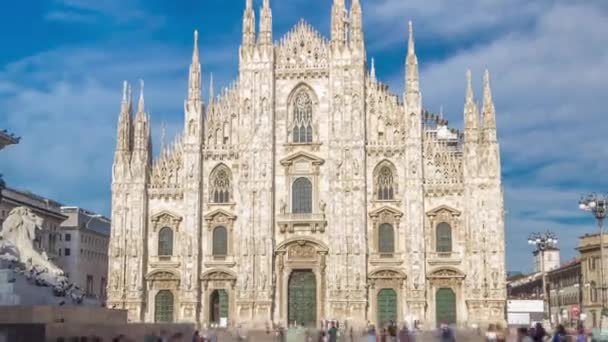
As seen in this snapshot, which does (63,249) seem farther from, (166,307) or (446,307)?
(446,307)

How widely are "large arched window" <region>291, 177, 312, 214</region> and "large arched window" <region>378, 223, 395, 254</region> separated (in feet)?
15.2

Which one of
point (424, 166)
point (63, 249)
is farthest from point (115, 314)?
point (63, 249)

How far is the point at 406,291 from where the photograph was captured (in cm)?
5234

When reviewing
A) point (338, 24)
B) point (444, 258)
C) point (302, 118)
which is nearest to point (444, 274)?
point (444, 258)

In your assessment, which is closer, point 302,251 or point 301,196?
point 302,251

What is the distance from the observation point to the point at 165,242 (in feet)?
183

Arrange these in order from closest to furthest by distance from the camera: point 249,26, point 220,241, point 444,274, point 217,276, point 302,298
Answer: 1. point 444,274
2. point 302,298
3. point 217,276
4. point 220,241
5. point 249,26

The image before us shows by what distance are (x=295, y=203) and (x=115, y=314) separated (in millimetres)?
25177

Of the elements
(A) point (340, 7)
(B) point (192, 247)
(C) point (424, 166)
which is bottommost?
(B) point (192, 247)

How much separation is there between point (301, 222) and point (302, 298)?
15.6 feet

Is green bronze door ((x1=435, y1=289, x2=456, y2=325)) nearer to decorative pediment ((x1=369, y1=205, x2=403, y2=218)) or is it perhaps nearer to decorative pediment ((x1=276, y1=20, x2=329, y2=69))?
decorative pediment ((x1=369, y1=205, x2=403, y2=218))

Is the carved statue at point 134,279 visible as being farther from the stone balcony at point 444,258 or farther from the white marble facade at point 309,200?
the stone balcony at point 444,258

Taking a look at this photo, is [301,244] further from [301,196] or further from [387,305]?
[387,305]

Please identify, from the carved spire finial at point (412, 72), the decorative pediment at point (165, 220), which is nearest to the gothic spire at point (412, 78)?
the carved spire finial at point (412, 72)
